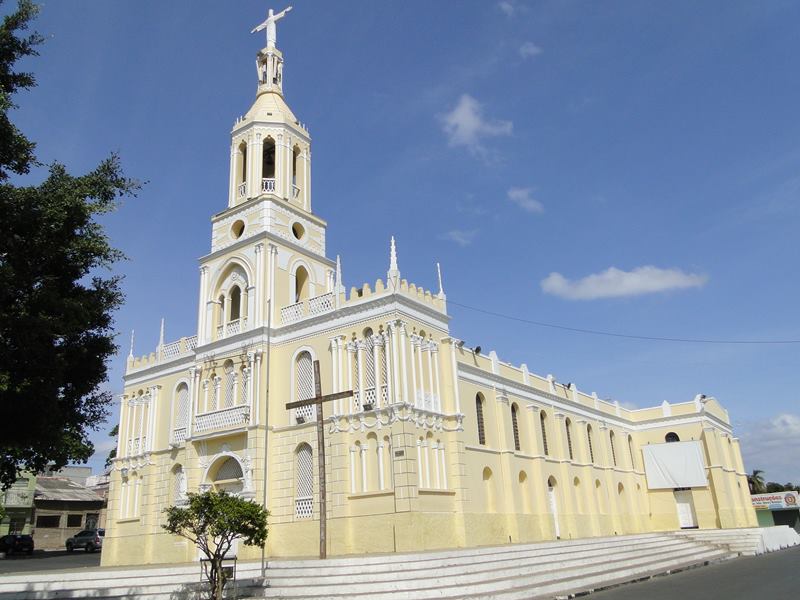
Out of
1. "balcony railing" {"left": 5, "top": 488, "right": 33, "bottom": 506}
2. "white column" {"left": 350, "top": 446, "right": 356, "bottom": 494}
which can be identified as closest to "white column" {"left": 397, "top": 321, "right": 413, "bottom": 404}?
"white column" {"left": 350, "top": 446, "right": 356, "bottom": 494}

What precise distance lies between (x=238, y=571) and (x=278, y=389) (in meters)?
9.20

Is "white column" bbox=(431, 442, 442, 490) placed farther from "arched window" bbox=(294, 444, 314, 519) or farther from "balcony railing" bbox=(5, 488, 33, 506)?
"balcony railing" bbox=(5, 488, 33, 506)

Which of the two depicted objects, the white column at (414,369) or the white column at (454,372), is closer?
the white column at (414,369)

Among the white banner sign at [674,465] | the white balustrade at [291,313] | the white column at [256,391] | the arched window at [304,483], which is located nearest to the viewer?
the arched window at [304,483]

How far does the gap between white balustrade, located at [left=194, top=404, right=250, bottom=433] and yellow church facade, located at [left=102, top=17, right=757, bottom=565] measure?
0.35 feet

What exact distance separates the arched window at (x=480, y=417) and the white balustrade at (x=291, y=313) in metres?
8.70

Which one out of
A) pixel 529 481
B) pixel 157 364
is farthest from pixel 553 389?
pixel 157 364

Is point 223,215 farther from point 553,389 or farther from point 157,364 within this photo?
point 553,389

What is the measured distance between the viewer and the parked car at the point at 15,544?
39531mm

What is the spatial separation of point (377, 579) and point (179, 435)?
51.2 ft

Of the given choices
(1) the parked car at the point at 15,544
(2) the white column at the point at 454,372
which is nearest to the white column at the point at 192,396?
(2) the white column at the point at 454,372

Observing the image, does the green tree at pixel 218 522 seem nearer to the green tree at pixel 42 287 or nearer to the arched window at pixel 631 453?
the green tree at pixel 42 287

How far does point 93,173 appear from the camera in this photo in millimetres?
12961

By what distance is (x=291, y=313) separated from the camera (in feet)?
90.0
